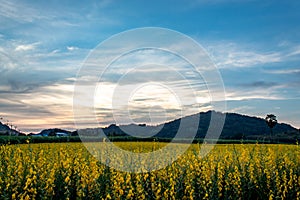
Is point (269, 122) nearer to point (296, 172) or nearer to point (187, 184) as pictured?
point (296, 172)

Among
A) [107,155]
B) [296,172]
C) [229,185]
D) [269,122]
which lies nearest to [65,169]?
[107,155]

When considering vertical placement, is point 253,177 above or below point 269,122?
below

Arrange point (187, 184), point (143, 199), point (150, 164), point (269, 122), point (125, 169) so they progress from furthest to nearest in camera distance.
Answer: point (269, 122) < point (150, 164) < point (125, 169) < point (187, 184) < point (143, 199)

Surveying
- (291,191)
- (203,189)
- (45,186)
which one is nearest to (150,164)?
(203,189)

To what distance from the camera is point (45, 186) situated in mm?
9453

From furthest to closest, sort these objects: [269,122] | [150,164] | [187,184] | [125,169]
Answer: [269,122]
[150,164]
[125,169]
[187,184]

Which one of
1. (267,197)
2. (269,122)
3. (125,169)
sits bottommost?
(267,197)

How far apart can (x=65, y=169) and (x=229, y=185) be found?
4920 millimetres

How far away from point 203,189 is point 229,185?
1011 millimetres

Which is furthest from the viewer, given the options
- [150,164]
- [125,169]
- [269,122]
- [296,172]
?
[269,122]

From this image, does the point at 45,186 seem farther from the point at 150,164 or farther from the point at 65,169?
the point at 150,164

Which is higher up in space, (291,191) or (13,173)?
(13,173)

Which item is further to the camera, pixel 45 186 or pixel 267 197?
pixel 267 197

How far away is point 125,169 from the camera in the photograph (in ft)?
36.1
